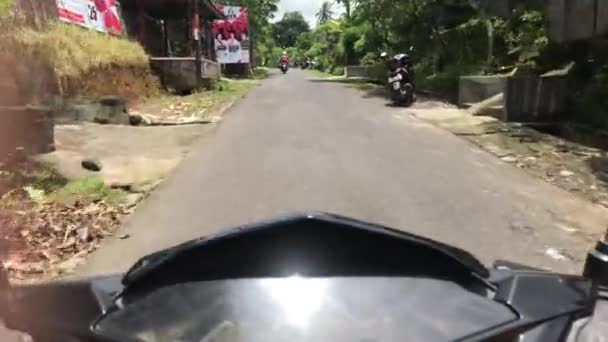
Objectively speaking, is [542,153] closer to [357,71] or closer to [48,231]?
[48,231]

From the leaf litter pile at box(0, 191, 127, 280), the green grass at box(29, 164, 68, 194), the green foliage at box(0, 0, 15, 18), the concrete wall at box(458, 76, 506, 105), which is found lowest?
the leaf litter pile at box(0, 191, 127, 280)

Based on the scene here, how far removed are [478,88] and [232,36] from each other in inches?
945

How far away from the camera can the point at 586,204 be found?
593 cm

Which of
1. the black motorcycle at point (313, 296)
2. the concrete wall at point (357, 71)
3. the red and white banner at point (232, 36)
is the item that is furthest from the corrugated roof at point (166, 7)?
the black motorcycle at point (313, 296)

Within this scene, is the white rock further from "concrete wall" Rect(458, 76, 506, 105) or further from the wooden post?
the wooden post

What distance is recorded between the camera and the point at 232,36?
36.9 m

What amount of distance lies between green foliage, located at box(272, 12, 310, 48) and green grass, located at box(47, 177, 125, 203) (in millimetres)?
115814

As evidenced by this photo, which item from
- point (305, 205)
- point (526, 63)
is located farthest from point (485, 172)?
point (526, 63)

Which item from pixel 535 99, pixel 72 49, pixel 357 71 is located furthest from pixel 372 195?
pixel 357 71

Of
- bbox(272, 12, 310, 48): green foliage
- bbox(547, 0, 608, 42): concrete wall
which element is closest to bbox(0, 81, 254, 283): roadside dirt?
bbox(547, 0, 608, 42): concrete wall

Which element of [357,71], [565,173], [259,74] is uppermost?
[565,173]

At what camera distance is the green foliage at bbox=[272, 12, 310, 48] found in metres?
121

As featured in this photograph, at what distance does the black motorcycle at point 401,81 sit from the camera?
623 inches

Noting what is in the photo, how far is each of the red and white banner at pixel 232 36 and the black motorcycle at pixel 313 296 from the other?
35783 mm
